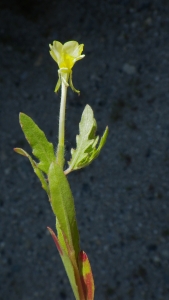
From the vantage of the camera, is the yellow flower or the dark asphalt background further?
the dark asphalt background

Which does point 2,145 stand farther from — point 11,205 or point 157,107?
point 157,107

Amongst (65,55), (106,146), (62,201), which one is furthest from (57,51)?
(106,146)

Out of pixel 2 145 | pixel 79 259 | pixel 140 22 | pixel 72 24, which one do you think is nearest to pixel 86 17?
pixel 72 24

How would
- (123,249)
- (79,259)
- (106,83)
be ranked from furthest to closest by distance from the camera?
1. (106,83)
2. (123,249)
3. (79,259)

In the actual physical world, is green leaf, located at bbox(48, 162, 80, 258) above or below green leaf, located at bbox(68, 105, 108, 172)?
below

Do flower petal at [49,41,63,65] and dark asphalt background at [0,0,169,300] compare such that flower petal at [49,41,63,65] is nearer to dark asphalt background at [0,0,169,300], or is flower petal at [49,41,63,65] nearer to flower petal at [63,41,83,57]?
flower petal at [63,41,83,57]

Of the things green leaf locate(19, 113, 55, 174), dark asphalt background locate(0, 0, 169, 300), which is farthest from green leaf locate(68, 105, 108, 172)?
dark asphalt background locate(0, 0, 169, 300)
